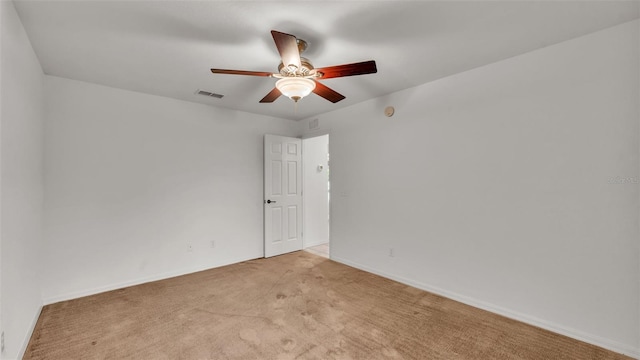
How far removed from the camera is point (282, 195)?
190 inches

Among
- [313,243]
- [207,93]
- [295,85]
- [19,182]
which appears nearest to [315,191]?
[313,243]

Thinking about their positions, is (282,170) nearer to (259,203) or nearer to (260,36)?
(259,203)

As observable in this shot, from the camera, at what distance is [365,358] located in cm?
201

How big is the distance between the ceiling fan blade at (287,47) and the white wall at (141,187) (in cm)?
250

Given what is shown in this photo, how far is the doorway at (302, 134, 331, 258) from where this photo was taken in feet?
17.1

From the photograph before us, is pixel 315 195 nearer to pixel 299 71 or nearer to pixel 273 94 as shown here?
pixel 273 94

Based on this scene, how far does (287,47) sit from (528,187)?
7.89ft

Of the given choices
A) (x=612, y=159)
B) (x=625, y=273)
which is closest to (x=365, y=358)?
(x=625, y=273)

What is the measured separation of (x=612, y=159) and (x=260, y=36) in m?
2.88

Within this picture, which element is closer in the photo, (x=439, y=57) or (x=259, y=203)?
(x=439, y=57)

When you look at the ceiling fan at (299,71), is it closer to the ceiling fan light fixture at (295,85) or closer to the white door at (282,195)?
the ceiling fan light fixture at (295,85)

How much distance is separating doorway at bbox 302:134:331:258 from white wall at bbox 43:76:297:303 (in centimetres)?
95

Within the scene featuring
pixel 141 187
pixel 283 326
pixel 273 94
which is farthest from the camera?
pixel 141 187

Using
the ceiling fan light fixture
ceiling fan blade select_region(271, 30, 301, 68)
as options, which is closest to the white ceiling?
ceiling fan blade select_region(271, 30, 301, 68)
